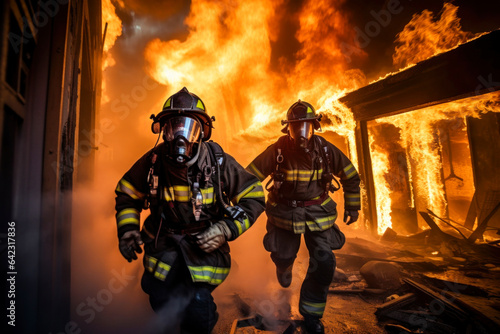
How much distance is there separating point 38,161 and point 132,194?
0.96m

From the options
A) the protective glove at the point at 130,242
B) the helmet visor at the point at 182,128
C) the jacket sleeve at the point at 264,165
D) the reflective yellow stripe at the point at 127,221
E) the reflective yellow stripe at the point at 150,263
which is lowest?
the reflective yellow stripe at the point at 150,263

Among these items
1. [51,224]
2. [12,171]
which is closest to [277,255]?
[51,224]

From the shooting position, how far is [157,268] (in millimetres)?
1838

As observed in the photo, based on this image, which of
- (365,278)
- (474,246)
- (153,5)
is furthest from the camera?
(153,5)

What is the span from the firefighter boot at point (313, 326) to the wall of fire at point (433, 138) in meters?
5.70

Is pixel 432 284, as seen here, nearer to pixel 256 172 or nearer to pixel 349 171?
pixel 349 171

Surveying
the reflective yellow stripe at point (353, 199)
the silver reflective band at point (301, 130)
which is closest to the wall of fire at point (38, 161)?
the silver reflective band at point (301, 130)

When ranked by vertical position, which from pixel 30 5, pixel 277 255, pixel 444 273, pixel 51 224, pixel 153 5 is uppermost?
pixel 153 5

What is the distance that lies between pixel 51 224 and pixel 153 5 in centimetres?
1328

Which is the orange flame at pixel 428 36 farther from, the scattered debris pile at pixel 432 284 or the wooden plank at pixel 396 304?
the wooden plank at pixel 396 304

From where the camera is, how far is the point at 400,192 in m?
10.3

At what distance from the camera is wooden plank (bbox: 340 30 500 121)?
454 centimetres

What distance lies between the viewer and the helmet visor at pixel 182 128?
190 centimetres

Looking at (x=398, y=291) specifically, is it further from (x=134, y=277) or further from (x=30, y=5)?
(x=30, y=5)
